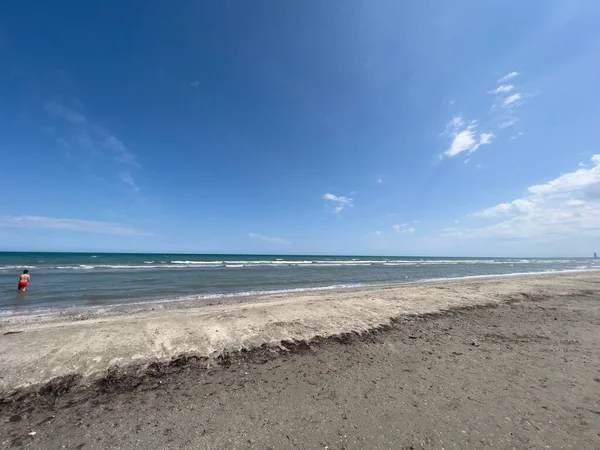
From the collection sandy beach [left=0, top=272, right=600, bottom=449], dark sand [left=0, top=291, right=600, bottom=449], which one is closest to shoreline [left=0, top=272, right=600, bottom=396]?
sandy beach [left=0, top=272, right=600, bottom=449]

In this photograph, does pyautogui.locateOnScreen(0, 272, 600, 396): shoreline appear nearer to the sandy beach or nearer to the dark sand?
the sandy beach

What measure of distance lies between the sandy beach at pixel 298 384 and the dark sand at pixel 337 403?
22mm

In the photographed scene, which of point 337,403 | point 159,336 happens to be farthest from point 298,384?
point 159,336

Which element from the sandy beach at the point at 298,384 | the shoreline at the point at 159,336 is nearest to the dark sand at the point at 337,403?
the sandy beach at the point at 298,384

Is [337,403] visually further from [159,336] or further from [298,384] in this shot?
[159,336]

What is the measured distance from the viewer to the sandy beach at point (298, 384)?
339cm

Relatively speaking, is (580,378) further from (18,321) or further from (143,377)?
(18,321)

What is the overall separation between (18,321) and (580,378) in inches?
590

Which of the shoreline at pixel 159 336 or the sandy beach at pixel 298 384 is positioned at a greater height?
the shoreline at pixel 159 336

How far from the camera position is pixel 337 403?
4.07 m

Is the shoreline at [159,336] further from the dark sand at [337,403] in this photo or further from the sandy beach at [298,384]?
the dark sand at [337,403]

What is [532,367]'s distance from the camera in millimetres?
5281

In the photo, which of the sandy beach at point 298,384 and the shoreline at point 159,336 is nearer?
the sandy beach at point 298,384

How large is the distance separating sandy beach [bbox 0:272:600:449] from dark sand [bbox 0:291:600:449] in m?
0.02
